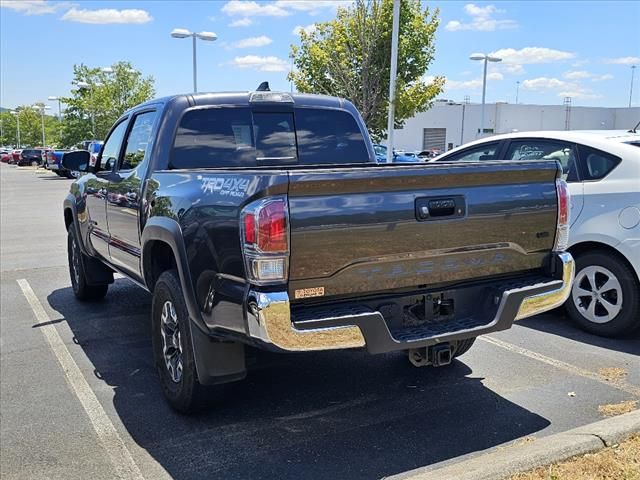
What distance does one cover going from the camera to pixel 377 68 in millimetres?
22453

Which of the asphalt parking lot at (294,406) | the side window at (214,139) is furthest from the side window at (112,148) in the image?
the asphalt parking lot at (294,406)

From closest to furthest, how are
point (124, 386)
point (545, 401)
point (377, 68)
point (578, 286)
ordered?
point (545, 401)
point (124, 386)
point (578, 286)
point (377, 68)

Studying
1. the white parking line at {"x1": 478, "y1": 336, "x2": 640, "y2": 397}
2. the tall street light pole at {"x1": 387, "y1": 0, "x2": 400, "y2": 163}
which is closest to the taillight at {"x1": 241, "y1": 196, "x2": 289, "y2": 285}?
the white parking line at {"x1": 478, "y1": 336, "x2": 640, "y2": 397}

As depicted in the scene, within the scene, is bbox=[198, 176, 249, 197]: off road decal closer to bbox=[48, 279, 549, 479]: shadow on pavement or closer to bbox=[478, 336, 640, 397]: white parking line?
bbox=[48, 279, 549, 479]: shadow on pavement

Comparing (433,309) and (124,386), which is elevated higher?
(433,309)

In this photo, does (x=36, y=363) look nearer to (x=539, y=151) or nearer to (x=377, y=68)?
(x=539, y=151)

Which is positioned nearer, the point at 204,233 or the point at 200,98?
the point at 204,233

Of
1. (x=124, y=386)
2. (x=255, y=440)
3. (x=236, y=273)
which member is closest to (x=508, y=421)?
(x=255, y=440)

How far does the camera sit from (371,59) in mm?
22188

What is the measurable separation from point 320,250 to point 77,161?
167 inches

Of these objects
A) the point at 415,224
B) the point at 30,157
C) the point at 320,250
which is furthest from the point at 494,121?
the point at 320,250

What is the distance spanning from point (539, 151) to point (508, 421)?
3.22 m

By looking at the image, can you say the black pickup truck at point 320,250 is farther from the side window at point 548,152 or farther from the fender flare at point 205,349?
the side window at point 548,152

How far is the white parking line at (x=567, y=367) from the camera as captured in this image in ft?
14.5
